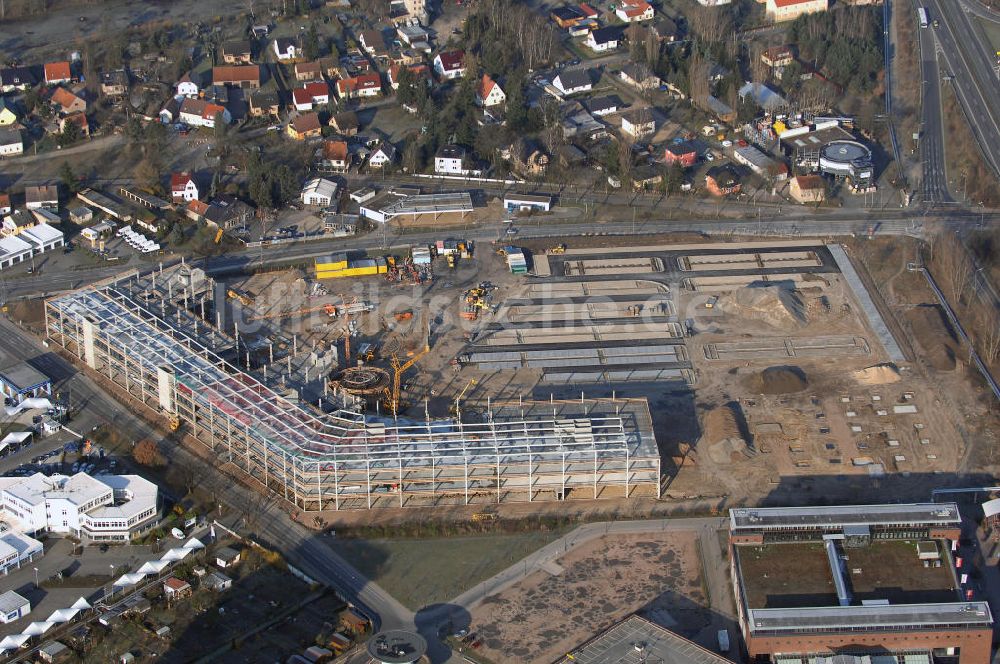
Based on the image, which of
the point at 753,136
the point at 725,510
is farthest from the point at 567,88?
the point at 725,510

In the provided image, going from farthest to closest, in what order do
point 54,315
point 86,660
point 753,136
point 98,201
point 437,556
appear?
point 753,136 < point 98,201 < point 54,315 < point 437,556 < point 86,660

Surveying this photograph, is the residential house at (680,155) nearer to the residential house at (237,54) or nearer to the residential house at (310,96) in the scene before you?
the residential house at (310,96)

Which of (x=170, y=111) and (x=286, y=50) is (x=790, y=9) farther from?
(x=170, y=111)

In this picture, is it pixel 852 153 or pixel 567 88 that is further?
pixel 567 88

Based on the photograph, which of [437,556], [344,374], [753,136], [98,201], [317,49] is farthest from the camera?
[317,49]

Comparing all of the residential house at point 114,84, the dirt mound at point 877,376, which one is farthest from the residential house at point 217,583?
the residential house at point 114,84

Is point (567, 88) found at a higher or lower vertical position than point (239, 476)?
higher

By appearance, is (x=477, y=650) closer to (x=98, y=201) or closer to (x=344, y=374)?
(x=344, y=374)
